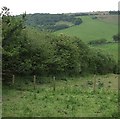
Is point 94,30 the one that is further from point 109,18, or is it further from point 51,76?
point 51,76

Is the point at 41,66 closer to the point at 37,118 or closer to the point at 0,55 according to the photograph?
the point at 0,55

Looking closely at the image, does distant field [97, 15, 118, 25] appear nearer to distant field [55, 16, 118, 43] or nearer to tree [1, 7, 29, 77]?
distant field [55, 16, 118, 43]

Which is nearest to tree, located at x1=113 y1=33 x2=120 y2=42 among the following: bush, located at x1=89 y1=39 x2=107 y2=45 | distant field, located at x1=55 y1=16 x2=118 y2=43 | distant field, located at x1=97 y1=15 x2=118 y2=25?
distant field, located at x1=55 y1=16 x2=118 y2=43

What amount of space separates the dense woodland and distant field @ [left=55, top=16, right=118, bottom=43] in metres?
29.5

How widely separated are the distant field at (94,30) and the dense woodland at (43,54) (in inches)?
1161

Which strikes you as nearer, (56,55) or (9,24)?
(9,24)

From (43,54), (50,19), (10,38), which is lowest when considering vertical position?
(43,54)

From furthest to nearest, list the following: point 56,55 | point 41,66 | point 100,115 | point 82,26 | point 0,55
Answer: point 82,26 → point 56,55 → point 41,66 → point 0,55 → point 100,115

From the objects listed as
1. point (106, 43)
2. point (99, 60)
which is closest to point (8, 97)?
point (99, 60)

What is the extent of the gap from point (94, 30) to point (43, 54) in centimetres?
4875

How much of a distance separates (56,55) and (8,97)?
48.3 ft

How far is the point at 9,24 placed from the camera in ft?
78.3

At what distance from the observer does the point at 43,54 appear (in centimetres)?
3128

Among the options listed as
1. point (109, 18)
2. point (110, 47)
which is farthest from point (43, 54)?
point (109, 18)
